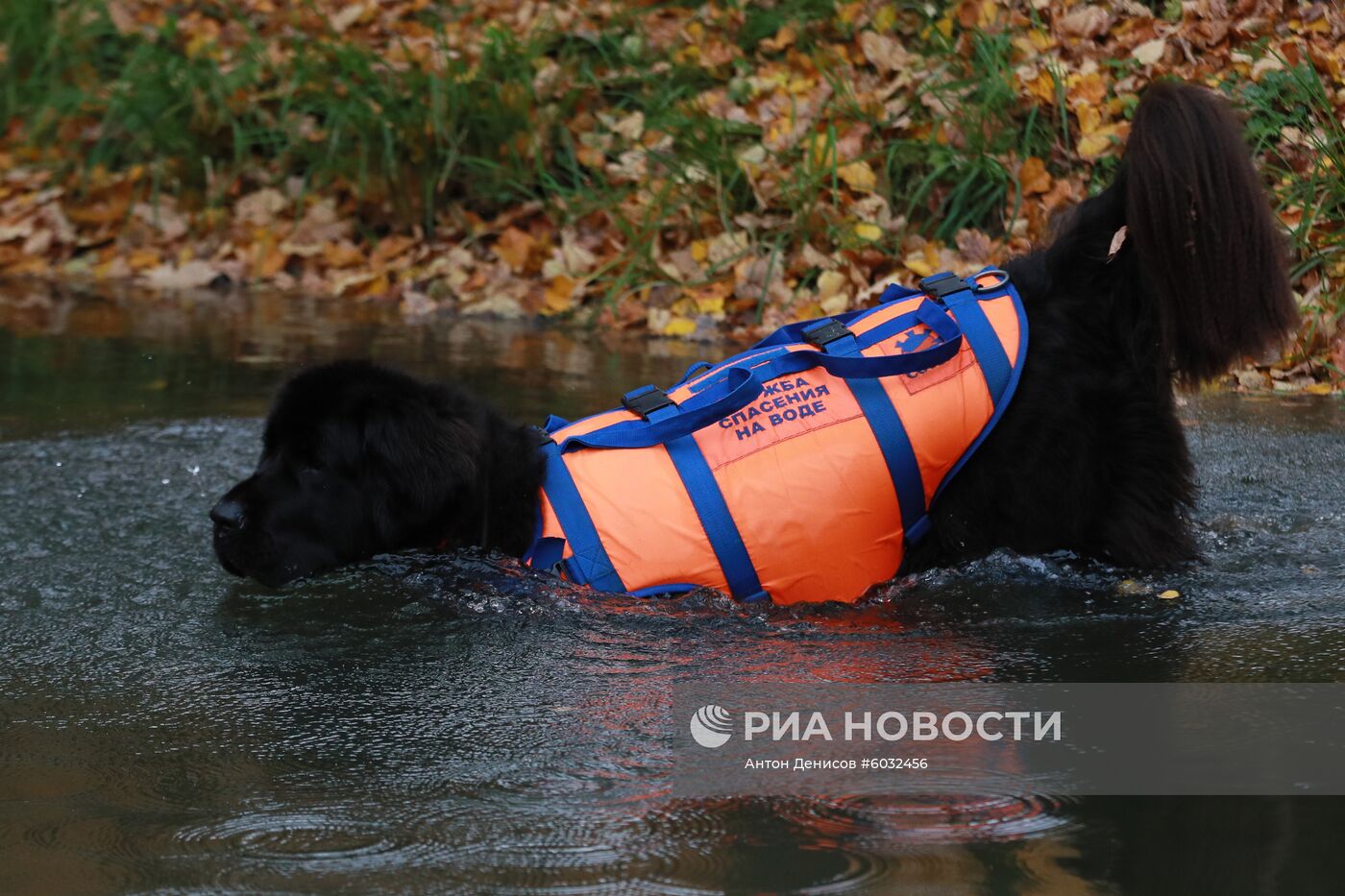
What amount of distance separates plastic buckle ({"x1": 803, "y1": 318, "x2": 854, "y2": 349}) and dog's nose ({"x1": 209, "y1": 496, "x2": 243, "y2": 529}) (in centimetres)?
165

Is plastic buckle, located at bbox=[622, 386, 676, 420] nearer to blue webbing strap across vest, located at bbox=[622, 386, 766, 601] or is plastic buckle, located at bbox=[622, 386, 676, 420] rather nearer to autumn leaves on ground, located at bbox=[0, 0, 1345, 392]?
blue webbing strap across vest, located at bbox=[622, 386, 766, 601]

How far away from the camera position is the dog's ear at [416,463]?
3.71 m

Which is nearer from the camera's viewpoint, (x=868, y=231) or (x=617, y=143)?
(x=868, y=231)

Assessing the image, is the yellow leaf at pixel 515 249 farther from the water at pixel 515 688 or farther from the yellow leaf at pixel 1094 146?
the yellow leaf at pixel 1094 146

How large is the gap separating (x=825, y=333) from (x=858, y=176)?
3.67 meters

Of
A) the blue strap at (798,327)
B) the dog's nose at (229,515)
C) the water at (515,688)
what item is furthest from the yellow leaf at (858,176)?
the dog's nose at (229,515)

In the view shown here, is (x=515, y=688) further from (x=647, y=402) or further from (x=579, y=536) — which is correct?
(x=647, y=402)

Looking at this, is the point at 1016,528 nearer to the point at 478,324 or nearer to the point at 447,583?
the point at 447,583

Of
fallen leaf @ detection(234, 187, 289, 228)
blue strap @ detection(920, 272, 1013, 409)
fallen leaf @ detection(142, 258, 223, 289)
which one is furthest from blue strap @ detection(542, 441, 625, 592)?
fallen leaf @ detection(234, 187, 289, 228)

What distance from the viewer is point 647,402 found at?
12.9 ft

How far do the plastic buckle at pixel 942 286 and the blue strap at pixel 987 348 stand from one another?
12cm

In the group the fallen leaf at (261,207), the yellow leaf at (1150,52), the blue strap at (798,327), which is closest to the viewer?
the blue strap at (798,327)

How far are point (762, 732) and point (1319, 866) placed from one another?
1.13m

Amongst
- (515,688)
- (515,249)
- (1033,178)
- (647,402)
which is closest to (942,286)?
(647,402)
